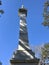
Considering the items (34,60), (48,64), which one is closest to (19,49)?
(34,60)

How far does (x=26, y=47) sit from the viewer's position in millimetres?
10398

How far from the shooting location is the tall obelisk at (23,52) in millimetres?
9453

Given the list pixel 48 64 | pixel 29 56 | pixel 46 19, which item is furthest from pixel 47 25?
pixel 29 56

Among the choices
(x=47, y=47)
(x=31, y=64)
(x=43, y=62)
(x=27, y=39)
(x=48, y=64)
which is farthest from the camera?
(x=43, y=62)

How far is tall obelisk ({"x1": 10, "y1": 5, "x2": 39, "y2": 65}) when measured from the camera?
945 cm

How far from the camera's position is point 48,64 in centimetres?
2277

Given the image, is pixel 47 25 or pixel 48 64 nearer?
pixel 47 25

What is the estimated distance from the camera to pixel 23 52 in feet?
32.7

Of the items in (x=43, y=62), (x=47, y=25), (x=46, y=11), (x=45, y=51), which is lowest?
(x=43, y=62)

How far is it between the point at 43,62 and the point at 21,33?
1393 cm

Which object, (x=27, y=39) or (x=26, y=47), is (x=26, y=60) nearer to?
(x=26, y=47)

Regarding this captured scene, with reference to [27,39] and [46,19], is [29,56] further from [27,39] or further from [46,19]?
A: [46,19]

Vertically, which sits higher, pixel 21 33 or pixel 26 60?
pixel 21 33

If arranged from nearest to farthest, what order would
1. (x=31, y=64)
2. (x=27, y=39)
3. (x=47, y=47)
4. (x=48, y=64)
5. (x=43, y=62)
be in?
(x=31, y=64) → (x=27, y=39) → (x=47, y=47) → (x=48, y=64) → (x=43, y=62)
